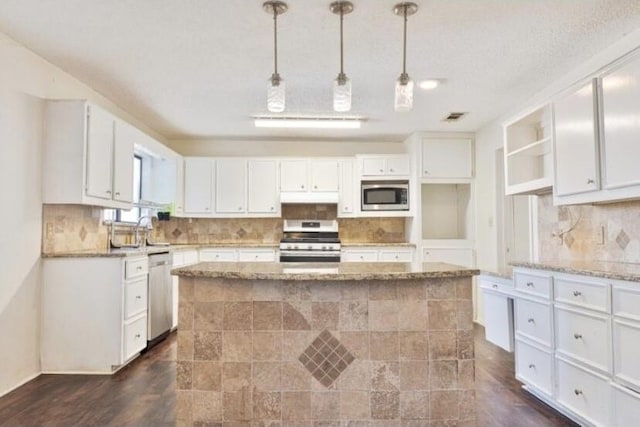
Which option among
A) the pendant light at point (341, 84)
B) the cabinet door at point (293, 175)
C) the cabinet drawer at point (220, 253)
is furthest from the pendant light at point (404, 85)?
the cabinet drawer at point (220, 253)

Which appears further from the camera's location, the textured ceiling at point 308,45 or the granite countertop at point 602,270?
the textured ceiling at point 308,45

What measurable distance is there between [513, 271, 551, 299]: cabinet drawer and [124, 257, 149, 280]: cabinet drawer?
2.93 metres

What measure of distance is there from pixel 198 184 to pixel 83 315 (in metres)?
2.68

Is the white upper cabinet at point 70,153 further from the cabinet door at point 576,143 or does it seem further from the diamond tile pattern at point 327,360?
the cabinet door at point 576,143

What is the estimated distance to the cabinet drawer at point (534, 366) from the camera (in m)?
2.58

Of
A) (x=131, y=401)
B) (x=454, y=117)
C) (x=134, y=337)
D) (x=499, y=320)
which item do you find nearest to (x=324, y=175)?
(x=454, y=117)

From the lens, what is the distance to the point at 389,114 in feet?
15.0

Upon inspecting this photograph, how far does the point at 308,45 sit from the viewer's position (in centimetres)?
286

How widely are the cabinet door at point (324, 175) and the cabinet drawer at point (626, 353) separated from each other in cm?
383

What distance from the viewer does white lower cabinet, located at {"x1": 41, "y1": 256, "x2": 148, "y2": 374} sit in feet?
10.4

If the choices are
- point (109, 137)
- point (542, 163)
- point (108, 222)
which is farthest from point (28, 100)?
point (542, 163)

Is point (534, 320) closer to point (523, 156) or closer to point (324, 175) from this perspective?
point (523, 156)

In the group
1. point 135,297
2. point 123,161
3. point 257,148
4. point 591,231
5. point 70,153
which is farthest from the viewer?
point 257,148

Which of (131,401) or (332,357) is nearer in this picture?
(332,357)
